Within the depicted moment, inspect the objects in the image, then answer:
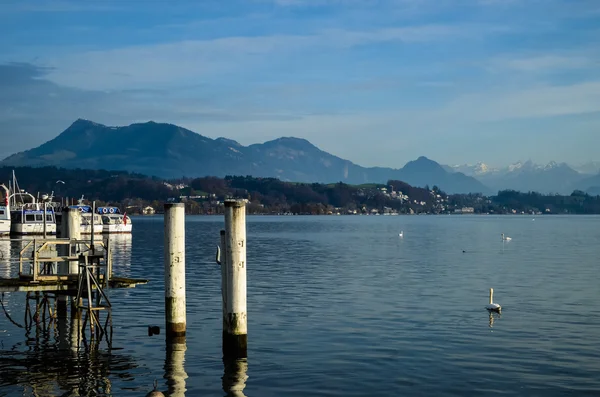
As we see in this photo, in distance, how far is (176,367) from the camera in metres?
29.7

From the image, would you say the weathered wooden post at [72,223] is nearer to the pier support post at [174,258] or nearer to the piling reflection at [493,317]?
the pier support post at [174,258]

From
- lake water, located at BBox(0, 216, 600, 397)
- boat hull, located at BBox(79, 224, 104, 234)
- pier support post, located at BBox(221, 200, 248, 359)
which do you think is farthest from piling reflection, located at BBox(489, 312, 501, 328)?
boat hull, located at BBox(79, 224, 104, 234)

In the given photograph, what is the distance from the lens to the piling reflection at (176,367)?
87.5ft

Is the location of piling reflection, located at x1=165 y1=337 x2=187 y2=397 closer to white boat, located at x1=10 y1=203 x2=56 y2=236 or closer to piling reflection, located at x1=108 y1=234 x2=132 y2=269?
piling reflection, located at x1=108 y1=234 x2=132 y2=269

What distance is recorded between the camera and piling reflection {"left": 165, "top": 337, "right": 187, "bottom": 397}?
26680 millimetres

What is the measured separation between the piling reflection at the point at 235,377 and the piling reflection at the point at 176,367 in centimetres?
160

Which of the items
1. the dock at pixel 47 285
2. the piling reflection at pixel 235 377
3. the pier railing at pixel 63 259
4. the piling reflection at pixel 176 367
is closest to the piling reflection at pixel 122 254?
the pier railing at pixel 63 259

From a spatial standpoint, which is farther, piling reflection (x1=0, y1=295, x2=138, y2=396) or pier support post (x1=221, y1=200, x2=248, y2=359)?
pier support post (x1=221, y1=200, x2=248, y2=359)

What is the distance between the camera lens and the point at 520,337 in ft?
122

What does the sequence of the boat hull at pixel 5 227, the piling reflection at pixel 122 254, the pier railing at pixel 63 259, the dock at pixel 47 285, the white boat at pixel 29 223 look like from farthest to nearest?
1. the boat hull at pixel 5 227
2. the white boat at pixel 29 223
3. the piling reflection at pixel 122 254
4. the pier railing at pixel 63 259
5. the dock at pixel 47 285

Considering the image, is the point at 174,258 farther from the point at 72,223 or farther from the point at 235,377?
the point at 72,223

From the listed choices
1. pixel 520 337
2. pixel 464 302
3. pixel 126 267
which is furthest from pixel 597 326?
pixel 126 267

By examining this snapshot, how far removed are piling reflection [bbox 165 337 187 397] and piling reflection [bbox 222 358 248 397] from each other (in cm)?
160

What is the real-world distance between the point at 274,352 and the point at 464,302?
21379 mm
